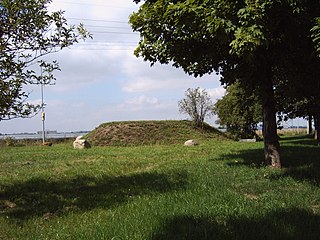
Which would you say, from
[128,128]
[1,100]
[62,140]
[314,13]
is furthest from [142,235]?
[62,140]

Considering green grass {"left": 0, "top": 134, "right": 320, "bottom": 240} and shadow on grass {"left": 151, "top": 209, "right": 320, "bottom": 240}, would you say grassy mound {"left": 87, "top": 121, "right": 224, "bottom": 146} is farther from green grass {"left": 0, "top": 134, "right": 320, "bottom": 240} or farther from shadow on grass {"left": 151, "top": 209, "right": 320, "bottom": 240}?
shadow on grass {"left": 151, "top": 209, "right": 320, "bottom": 240}

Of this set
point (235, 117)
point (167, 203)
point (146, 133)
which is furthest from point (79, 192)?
point (235, 117)

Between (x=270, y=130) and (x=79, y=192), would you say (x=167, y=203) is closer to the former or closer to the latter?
(x=79, y=192)

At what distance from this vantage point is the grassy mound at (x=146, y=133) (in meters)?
34.0

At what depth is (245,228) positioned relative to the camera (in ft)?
19.5

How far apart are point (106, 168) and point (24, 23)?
7181 millimetres

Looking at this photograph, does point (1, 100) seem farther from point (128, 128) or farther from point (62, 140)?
point (62, 140)

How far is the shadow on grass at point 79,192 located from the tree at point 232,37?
3.60m

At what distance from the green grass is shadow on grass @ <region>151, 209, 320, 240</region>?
0.01 m

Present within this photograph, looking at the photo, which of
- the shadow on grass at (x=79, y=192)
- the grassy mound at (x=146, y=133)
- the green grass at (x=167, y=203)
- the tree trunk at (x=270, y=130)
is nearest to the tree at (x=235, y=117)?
the grassy mound at (x=146, y=133)

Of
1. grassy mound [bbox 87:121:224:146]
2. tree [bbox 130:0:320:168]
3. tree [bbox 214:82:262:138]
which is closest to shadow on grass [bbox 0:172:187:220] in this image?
tree [bbox 130:0:320:168]

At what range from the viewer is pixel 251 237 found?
18.2 ft

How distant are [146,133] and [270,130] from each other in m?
23.2

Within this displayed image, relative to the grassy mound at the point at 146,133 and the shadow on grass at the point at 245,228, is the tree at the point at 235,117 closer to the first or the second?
the grassy mound at the point at 146,133
